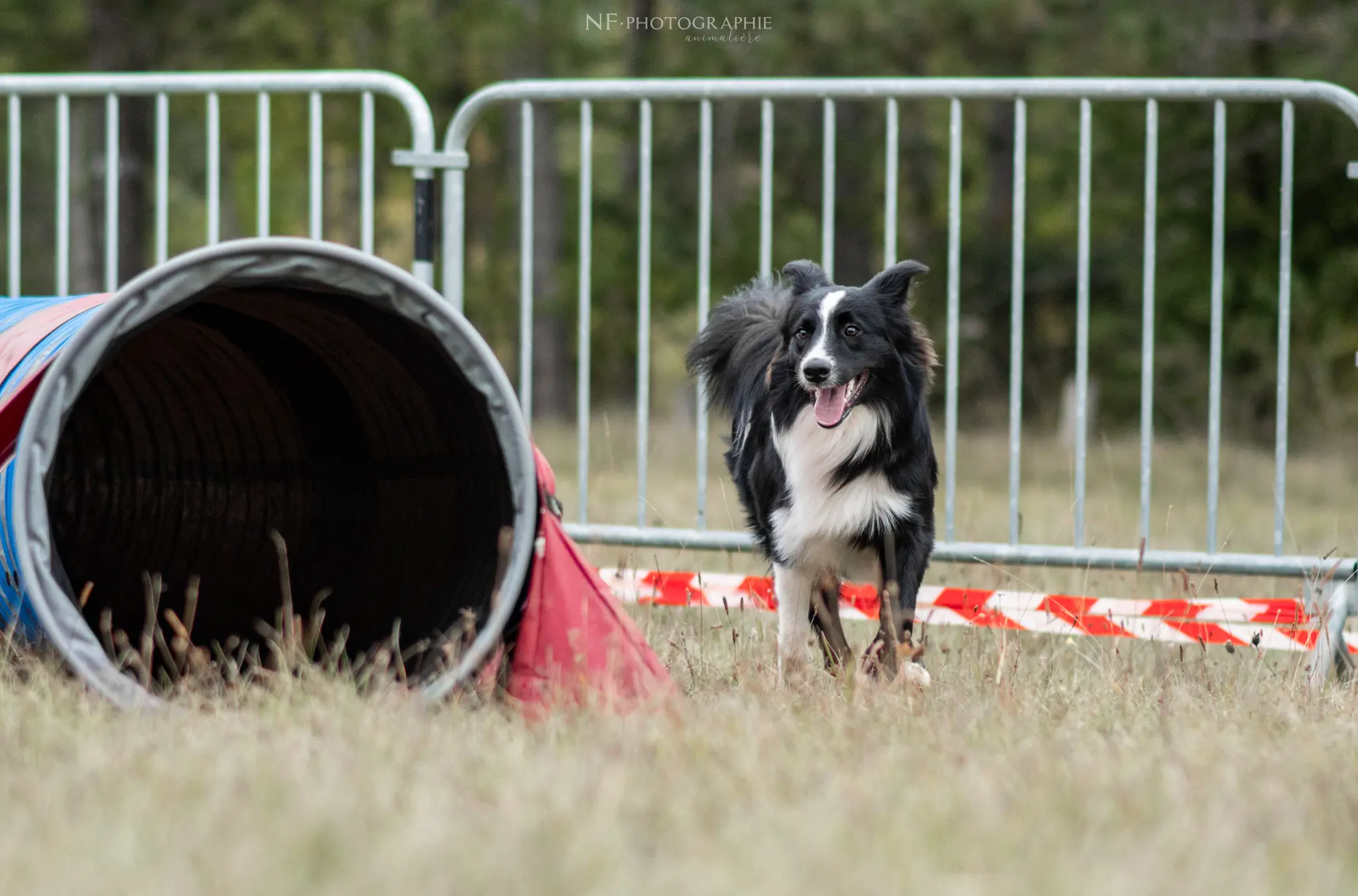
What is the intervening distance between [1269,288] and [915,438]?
12.1 metres

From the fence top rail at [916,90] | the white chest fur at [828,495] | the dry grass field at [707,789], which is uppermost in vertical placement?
the fence top rail at [916,90]

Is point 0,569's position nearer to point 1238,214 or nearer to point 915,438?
point 915,438

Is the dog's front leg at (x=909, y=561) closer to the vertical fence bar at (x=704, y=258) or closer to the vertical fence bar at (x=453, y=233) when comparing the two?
the vertical fence bar at (x=704, y=258)

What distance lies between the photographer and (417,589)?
4477mm

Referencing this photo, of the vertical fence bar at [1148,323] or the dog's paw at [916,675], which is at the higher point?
the vertical fence bar at [1148,323]

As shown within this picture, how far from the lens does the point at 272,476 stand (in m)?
4.94

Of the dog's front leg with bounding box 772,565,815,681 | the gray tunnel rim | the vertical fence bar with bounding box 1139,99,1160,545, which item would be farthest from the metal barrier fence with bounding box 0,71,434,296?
the vertical fence bar with bounding box 1139,99,1160,545

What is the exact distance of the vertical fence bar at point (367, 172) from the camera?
5.81m

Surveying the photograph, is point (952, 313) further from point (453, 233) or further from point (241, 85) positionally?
point (241, 85)

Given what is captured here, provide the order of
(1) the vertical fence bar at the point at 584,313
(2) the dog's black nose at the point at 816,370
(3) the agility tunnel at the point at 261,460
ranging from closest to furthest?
1. (3) the agility tunnel at the point at 261,460
2. (2) the dog's black nose at the point at 816,370
3. (1) the vertical fence bar at the point at 584,313

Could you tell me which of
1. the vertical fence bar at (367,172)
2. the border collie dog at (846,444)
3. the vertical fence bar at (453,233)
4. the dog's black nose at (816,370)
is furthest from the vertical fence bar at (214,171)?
the dog's black nose at (816,370)

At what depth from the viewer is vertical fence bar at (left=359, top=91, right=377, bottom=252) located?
19.1 feet

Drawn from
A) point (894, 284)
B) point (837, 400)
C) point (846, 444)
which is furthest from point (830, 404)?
point (894, 284)

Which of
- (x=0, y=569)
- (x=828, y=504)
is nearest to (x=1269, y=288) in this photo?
(x=828, y=504)
